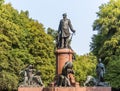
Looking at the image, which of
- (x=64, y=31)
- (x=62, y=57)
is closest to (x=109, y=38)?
(x=64, y=31)

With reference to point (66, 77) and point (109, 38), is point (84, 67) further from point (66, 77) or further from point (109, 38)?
point (66, 77)

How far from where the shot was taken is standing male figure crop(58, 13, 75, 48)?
32250 mm

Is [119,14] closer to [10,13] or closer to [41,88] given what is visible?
[10,13]

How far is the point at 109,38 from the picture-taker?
60344mm

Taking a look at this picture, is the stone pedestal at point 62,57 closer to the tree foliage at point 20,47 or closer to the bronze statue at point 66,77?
the bronze statue at point 66,77

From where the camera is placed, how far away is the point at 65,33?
32500 mm

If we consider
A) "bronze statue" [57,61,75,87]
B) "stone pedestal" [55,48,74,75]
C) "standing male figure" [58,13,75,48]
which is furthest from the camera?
"standing male figure" [58,13,75,48]

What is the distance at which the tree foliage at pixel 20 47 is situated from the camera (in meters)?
54.0

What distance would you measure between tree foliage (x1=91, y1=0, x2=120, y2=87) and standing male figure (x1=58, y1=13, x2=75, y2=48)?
23085 millimetres

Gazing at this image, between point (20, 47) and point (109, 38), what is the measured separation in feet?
35.5

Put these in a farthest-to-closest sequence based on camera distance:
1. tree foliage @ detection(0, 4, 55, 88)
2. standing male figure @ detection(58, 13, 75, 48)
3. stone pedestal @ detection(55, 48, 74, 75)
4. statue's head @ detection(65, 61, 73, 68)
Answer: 1. tree foliage @ detection(0, 4, 55, 88)
2. standing male figure @ detection(58, 13, 75, 48)
3. stone pedestal @ detection(55, 48, 74, 75)
4. statue's head @ detection(65, 61, 73, 68)

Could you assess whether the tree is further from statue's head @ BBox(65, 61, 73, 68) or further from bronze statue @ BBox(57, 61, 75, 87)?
statue's head @ BBox(65, 61, 73, 68)

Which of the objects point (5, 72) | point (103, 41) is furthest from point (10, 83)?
point (103, 41)

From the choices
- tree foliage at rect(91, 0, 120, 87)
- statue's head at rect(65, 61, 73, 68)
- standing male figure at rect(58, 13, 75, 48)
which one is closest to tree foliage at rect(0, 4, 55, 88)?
tree foliage at rect(91, 0, 120, 87)
